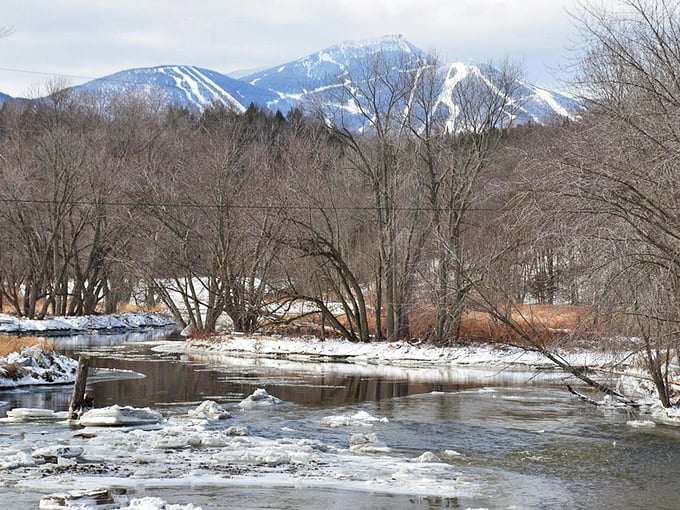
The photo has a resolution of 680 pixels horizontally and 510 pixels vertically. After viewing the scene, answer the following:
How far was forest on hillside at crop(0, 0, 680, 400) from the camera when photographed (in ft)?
47.3

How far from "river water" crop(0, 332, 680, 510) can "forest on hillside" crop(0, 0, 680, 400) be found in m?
2.01

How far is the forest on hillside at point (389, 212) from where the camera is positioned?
1442cm

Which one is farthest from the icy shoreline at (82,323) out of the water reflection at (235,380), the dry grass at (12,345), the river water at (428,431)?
the dry grass at (12,345)

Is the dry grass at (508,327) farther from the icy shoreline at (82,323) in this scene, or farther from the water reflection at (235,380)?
the icy shoreline at (82,323)

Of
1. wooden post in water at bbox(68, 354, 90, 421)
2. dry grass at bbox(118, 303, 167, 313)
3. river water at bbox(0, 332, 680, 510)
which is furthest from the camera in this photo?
dry grass at bbox(118, 303, 167, 313)

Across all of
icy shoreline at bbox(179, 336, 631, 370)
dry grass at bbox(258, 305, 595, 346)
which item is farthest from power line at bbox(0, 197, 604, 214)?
icy shoreline at bbox(179, 336, 631, 370)

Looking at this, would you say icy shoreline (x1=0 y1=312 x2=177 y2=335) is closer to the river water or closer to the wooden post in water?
the river water

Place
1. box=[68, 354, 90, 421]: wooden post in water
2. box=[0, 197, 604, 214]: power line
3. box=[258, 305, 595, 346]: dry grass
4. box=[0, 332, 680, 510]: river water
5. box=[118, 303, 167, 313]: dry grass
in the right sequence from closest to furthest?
box=[0, 332, 680, 510]: river water
box=[68, 354, 90, 421]: wooden post in water
box=[258, 305, 595, 346]: dry grass
box=[0, 197, 604, 214]: power line
box=[118, 303, 167, 313]: dry grass

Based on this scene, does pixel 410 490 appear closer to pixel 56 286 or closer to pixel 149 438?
pixel 149 438

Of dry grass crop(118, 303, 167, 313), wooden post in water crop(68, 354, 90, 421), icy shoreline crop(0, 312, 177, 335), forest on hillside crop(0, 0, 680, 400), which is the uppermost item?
forest on hillside crop(0, 0, 680, 400)

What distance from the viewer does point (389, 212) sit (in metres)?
39.8

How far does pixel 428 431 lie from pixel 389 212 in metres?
21.9

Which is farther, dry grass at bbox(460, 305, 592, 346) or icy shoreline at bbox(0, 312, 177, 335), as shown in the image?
icy shoreline at bbox(0, 312, 177, 335)

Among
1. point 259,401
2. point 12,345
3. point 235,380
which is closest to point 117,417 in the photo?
point 259,401
